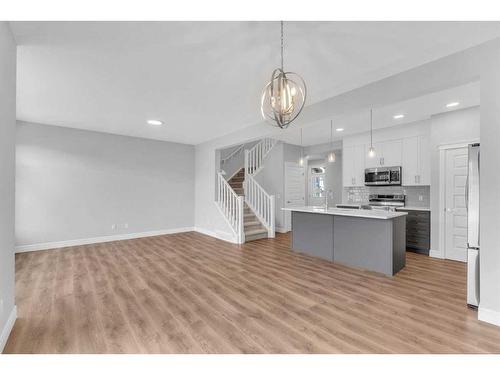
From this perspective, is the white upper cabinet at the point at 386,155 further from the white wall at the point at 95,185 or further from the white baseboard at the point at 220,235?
the white wall at the point at 95,185

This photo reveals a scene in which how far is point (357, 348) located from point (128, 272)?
3.22m

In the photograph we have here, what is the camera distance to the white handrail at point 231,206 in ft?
17.9

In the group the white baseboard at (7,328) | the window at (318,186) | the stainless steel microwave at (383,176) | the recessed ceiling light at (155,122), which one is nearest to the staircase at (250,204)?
the recessed ceiling light at (155,122)

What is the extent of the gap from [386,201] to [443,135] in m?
1.80

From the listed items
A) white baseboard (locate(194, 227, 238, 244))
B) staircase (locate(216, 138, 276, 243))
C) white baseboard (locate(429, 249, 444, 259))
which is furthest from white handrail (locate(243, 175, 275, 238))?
white baseboard (locate(429, 249, 444, 259))

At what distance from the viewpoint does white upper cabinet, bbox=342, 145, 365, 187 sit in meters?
5.76

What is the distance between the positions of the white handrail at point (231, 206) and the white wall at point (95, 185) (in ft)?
4.27

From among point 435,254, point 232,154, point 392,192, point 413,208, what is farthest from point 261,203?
point 435,254

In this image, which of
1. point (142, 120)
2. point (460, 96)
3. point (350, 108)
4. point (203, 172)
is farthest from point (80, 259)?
point (460, 96)

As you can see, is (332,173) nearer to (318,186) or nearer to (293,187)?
(318,186)

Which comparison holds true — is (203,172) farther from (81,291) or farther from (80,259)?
(81,291)

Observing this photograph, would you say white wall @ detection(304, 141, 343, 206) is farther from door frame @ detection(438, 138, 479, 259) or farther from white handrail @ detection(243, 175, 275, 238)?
door frame @ detection(438, 138, 479, 259)

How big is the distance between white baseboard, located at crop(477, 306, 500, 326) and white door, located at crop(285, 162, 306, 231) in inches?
191

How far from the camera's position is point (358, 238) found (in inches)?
143
